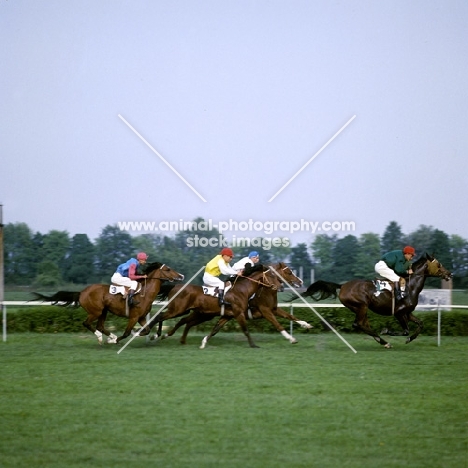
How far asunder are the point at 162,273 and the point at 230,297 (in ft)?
3.60

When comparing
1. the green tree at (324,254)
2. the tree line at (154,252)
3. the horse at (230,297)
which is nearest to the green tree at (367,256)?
the tree line at (154,252)

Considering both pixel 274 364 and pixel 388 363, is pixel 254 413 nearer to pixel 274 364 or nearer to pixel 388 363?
pixel 274 364

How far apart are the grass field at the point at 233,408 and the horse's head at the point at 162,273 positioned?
1.23m

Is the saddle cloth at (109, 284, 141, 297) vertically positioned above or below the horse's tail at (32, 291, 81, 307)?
above

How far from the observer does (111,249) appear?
57.8ft

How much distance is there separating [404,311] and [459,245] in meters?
7.04

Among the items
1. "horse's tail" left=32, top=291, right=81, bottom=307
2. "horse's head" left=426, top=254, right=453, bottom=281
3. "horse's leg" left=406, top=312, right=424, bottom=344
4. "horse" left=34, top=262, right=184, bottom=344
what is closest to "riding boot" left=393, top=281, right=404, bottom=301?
"horse's leg" left=406, top=312, right=424, bottom=344

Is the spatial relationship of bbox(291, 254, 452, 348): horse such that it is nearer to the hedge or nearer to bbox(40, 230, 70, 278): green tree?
the hedge

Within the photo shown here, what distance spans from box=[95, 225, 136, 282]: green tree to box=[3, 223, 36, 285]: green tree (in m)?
1.57

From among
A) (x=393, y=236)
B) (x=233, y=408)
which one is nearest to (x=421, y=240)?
(x=393, y=236)

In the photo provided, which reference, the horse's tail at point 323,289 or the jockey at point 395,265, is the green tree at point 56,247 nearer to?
the horse's tail at point 323,289

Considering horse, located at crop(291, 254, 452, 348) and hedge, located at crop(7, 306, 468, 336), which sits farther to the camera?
hedge, located at crop(7, 306, 468, 336)

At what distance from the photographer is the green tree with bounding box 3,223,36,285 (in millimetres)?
17438

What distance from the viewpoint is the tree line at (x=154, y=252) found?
16.5 metres
